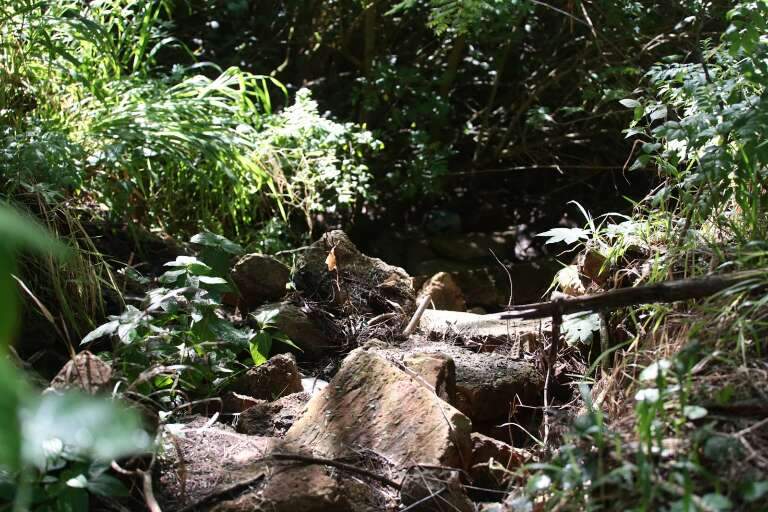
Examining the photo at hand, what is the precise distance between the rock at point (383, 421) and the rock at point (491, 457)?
124 millimetres

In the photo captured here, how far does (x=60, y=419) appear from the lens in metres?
1.00

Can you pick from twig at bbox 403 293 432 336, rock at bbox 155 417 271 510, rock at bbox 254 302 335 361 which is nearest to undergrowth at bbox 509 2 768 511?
twig at bbox 403 293 432 336

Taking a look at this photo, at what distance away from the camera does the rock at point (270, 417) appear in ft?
8.12

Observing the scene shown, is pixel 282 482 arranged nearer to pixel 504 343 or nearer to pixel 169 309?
pixel 169 309

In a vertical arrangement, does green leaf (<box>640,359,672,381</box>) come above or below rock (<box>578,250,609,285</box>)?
above

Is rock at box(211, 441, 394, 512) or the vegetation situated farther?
rock at box(211, 441, 394, 512)

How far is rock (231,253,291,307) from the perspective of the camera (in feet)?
11.0

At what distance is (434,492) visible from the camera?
2.03 meters

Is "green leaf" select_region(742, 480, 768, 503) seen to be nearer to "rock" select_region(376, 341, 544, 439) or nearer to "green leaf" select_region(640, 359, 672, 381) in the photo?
"green leaf" select_region(640, 359, 672, 381)

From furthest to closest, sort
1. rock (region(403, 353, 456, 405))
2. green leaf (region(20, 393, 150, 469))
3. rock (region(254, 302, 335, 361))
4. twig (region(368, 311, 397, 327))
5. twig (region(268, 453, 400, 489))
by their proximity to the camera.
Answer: twig (region(368, 311, 397, 327)) < rock (region(254, 302, 335, 361)) < rock (region(403, 353, 456, 405)) < twig (region(268, 453, 400, 489)) < green leaf (region(20, 393, 150, 469))

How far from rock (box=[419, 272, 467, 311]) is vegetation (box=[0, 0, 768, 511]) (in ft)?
2.15

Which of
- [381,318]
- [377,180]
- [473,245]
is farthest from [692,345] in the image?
[473,245]

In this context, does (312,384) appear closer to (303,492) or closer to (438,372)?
(438,372)

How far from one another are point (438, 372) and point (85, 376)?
96 cm
